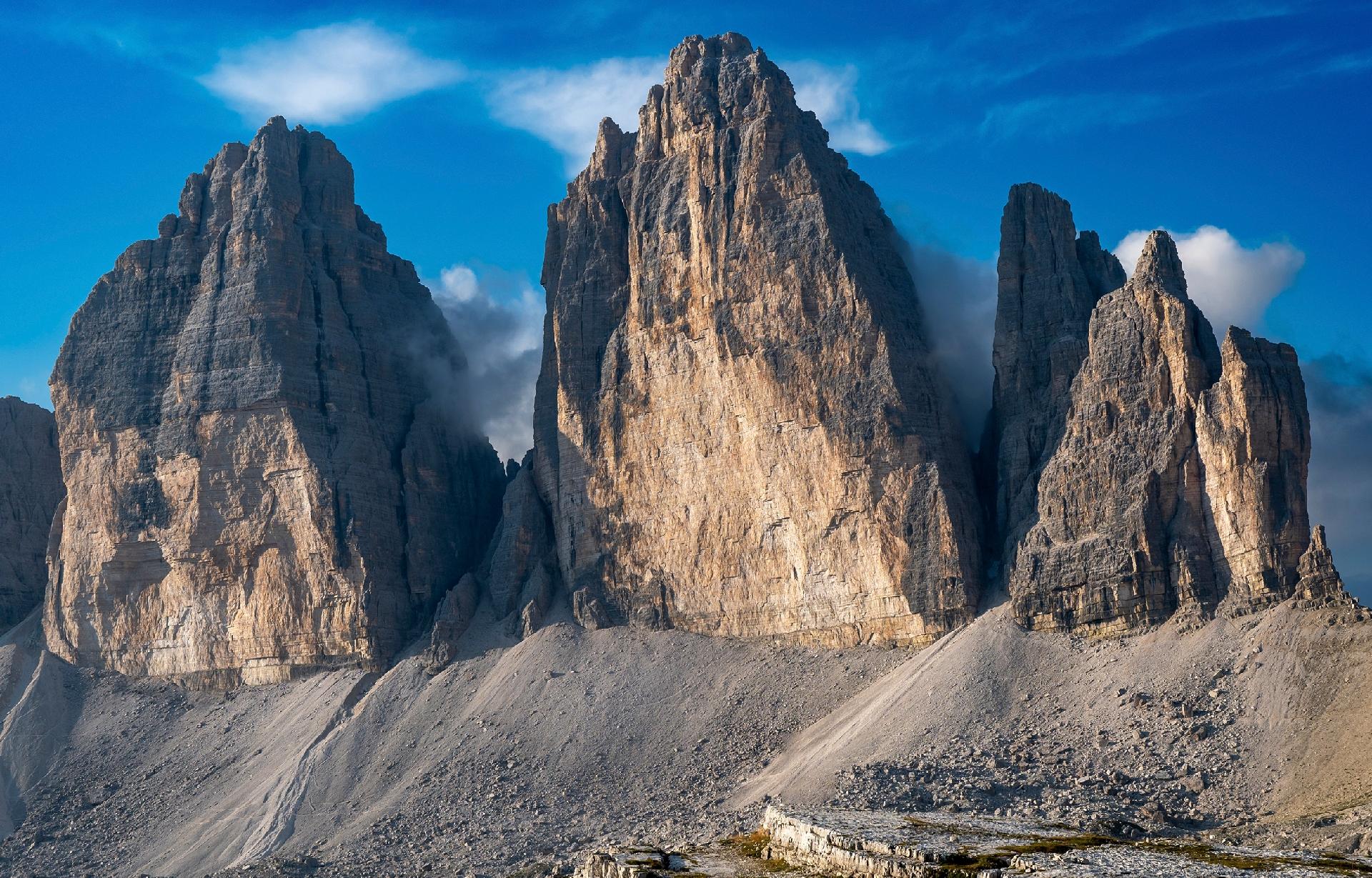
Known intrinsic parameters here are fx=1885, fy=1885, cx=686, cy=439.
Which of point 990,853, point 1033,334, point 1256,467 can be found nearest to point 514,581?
point 1033,334

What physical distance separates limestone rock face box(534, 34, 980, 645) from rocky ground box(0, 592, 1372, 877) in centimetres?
372

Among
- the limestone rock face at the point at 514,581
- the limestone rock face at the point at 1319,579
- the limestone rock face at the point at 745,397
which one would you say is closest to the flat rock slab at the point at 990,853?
the limestone rock face at the point at 1319,579

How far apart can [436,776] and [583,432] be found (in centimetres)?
2498

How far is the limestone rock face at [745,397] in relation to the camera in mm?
104250

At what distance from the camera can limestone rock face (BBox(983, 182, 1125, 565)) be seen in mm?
104062

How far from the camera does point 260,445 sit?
121 metres

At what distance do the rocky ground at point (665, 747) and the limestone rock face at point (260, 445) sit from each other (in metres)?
4.09

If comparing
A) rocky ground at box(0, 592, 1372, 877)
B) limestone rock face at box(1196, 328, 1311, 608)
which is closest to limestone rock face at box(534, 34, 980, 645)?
rocky ground at box(0, 592, 1372, 877)

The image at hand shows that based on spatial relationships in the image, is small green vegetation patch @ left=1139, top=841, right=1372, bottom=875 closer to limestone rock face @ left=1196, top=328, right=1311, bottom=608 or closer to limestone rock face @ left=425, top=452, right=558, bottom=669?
limestone rock face @ left=1196, top=328, right=1311, bottom=608

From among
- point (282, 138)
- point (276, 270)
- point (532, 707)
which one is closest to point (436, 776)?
point (532, 707)

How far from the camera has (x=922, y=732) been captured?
90.2m

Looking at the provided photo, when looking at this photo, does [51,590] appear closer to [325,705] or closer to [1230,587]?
[325,705]

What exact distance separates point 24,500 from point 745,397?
58222mm

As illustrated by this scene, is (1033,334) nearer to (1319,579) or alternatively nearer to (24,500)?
(1319,579)
